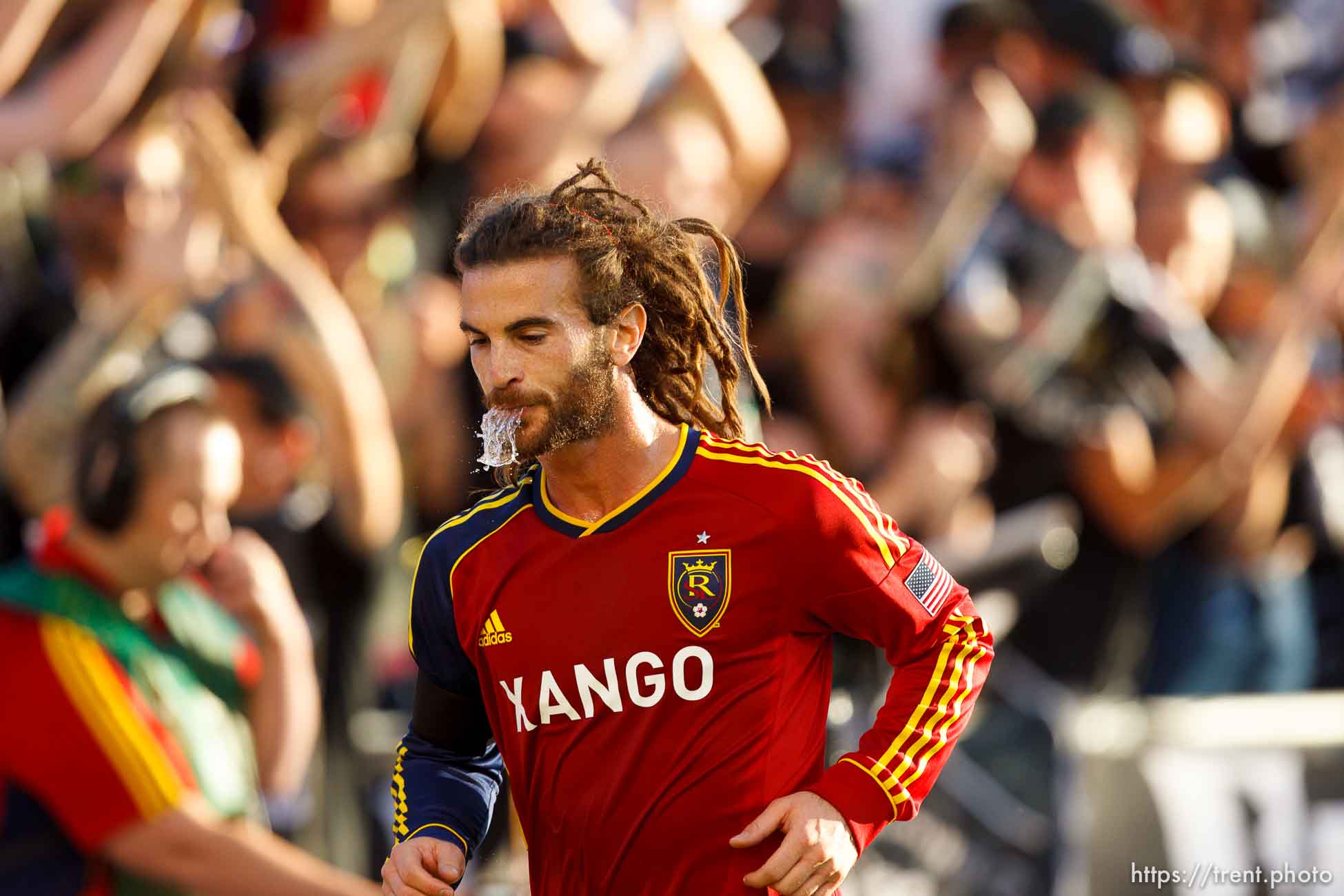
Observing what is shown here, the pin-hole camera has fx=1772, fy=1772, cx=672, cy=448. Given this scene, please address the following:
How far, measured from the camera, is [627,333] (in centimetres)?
305

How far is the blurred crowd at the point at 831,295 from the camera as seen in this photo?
5.25 metres

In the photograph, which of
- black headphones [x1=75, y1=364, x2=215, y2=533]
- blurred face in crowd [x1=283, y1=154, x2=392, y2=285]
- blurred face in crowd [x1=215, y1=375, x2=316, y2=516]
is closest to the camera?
black headphones [x1=75, y1=364, x2=215, y2=533]

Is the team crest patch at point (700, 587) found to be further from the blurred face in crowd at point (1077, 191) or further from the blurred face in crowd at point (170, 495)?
the blurred face in crowd at point (1077, 191)

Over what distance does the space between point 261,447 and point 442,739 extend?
7.57 ft

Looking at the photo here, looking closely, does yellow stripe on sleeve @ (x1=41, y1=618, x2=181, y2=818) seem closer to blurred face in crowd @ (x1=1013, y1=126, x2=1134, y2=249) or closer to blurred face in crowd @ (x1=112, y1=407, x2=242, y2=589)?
blurred face in crowd @ (x1=112, y1=407, x2=242, y2=589)

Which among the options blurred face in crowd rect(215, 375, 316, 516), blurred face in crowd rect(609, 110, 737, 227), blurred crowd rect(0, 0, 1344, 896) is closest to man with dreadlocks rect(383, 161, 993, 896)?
blurred crowd rect(0, 0, 1344, 896)

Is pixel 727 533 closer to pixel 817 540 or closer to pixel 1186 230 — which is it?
pixel 817 540

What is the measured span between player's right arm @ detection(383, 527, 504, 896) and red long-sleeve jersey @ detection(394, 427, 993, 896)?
4.8 inches

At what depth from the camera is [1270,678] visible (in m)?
7.27

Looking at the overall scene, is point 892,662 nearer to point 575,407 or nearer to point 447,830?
point 575,407

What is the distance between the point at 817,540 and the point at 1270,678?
494 centimetres

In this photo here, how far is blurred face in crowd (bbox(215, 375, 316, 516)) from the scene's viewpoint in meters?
5.09

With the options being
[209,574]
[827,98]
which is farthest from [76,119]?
[827,98]

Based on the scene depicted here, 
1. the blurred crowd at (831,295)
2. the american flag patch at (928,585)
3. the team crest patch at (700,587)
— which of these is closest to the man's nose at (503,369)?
the team crest patch at (700,587)
